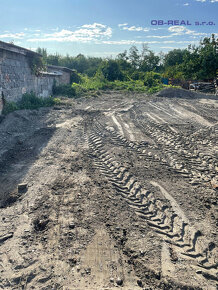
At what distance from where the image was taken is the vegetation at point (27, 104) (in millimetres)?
10844

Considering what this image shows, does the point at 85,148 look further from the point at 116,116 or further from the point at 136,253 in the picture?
the point at 116,116

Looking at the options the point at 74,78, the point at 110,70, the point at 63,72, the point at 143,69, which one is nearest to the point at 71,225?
the point at 63,72

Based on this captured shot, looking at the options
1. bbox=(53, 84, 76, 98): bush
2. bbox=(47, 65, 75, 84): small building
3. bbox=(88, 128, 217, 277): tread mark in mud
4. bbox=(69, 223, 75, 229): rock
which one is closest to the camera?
bbox=(88, 128, 217, 277): tread mark in mud

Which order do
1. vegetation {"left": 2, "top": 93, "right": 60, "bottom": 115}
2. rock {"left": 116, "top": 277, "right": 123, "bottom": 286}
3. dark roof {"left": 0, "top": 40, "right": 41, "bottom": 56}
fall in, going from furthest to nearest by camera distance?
vegetation {"left": 2, "top": 93, "right": 60, "bottom": 115} < dark roof {"left": 0, "top": 40, "right": 41, "bottom": 56} < rock {"left": 116, "top": 277, "right": 123, "bottom": 286}

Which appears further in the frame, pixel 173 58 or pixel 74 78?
pixel 173 58

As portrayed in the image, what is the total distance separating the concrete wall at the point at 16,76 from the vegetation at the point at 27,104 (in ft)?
0.91

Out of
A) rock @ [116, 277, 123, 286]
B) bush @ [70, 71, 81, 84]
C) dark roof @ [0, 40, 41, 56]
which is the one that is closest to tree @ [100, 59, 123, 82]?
bush @ [70, 71, 81, 84]

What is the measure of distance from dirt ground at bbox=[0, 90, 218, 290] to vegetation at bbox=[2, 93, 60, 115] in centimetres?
316

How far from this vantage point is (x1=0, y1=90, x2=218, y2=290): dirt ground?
2820 millimetres

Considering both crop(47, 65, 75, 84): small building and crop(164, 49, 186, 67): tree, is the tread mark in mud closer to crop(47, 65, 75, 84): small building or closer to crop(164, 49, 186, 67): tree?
crop(47, 65, 75, 84): small building

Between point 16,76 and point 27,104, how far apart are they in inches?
61.8

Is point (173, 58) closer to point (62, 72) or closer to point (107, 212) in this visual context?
point (62, 72)

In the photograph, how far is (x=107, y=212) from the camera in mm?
3982

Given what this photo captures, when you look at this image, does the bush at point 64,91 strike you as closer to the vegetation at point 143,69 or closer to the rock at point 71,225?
the vegetation at point 143,69
